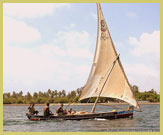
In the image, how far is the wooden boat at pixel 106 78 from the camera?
101ft

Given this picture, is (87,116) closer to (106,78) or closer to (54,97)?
(106,78)

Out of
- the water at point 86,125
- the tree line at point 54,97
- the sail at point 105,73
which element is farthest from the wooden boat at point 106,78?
the tree line at point 54,97

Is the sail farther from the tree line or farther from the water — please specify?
the tree line

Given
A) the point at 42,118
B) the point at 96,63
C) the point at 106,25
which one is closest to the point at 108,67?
the point at 96,63

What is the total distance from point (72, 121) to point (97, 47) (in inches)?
369

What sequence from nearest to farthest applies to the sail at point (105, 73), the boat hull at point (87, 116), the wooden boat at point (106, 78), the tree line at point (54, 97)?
1. the boat hull at point (87, 116)
2. the wooden boat at point (106, 78)
3. the sail at point (105, 73)
4. the tree line at point (54, 97)

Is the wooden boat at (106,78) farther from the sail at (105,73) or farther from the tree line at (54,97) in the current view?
the tree line at (54,97)

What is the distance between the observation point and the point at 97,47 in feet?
111

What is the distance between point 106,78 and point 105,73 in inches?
33.5

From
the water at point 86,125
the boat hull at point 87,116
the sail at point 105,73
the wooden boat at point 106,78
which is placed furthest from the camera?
the sail at point 105,73

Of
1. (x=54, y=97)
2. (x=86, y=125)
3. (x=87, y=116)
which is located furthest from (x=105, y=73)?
(x=54, y=97)

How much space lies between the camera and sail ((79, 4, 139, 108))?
1251 inches

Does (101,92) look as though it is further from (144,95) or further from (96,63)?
(144,95)

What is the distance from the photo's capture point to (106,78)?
32219 millimetres
